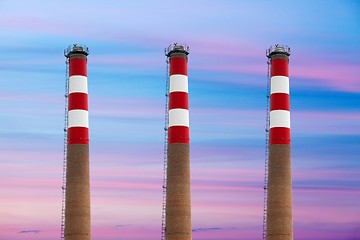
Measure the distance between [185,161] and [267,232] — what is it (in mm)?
6888

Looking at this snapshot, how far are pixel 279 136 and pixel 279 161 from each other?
1.59 m

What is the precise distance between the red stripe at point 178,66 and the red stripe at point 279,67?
226 inches

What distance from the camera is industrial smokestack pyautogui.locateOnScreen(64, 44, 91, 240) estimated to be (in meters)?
56.2

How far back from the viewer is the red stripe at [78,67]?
57875 millimetres

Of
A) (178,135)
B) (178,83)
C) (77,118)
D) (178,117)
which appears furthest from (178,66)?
(77,118)

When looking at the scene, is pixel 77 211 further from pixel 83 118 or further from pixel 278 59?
pixel 278 59

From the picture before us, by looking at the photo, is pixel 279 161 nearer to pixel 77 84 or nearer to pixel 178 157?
pixel 178 157

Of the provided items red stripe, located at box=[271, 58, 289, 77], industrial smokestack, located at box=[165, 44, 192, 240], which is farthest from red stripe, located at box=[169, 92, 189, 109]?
red stripe, located at box=[271, 58, 289, 77]

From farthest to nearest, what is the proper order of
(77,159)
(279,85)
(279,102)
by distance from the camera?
(279,85) → (279,102) → (77,159)

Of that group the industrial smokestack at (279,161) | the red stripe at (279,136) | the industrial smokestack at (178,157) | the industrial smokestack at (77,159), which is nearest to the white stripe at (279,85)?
the industrial smokestack at (279,161)

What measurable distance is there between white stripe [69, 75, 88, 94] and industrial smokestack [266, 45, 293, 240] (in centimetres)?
1198

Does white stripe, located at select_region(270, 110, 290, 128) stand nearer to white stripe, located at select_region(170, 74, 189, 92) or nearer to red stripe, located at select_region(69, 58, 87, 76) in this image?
white stripe, located at select_region(170, 74, 189, 92)

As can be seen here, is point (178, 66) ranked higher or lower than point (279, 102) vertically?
higher

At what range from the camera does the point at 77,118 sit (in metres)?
57.2
